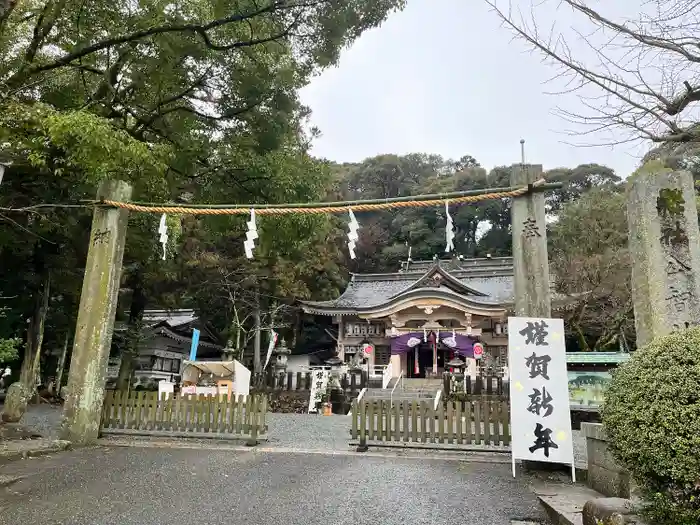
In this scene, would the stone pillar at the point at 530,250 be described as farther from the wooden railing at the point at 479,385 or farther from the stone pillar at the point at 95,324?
the wooden railing at the point at 479,385

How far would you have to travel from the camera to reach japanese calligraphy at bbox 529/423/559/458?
520 centimetres

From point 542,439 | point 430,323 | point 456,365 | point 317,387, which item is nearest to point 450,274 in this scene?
point 430,323

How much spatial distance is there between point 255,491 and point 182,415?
3.43 m

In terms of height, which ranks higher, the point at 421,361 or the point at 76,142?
the point at 76,142

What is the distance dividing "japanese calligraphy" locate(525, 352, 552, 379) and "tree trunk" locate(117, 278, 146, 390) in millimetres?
14079

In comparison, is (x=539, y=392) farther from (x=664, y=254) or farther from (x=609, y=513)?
(x=609, y=513)

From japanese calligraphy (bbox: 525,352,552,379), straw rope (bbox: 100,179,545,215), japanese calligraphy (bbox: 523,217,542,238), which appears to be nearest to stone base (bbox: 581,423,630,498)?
japanese calligraphy (bbox: 525,352,552,379)

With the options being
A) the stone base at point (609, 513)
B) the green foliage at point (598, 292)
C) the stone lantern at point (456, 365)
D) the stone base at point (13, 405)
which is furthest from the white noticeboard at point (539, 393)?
the stone lantern at point (456, 365)

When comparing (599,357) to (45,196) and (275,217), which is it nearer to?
(275,217)

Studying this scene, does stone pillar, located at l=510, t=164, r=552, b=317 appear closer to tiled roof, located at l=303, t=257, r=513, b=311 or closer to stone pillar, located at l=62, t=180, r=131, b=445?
stone pillar, located at l=62, t=180, r=131, b=445

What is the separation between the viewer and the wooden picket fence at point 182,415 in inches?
289

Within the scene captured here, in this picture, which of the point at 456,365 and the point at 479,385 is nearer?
the point at 479,385

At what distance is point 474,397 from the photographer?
15445mm

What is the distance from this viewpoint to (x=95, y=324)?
684 cm
